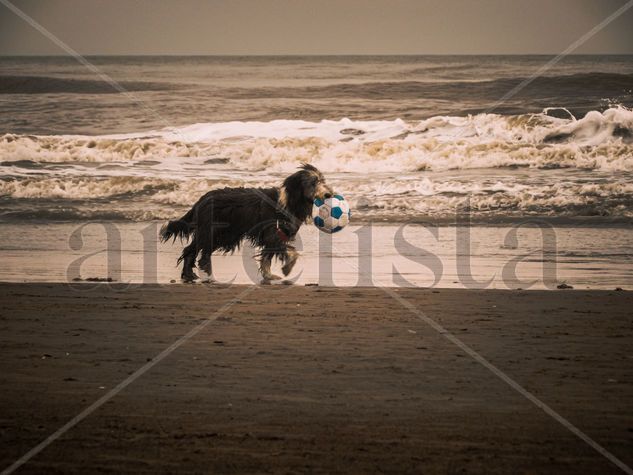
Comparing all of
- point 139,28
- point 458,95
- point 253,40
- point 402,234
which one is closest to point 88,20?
point 139,28

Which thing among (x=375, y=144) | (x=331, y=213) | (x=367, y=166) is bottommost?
(x=331, y=213)

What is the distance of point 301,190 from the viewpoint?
9.30 meters

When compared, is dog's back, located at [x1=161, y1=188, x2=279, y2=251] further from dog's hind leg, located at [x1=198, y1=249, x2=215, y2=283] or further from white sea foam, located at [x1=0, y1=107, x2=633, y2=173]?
white sea foam, located at [x1=0, y1=107, x2=633, y2=173]

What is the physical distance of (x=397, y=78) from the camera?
23688mm

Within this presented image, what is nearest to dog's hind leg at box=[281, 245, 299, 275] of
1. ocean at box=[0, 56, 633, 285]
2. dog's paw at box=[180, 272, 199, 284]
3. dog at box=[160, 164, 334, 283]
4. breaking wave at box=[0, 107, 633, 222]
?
dog at box=[160, 164, 334, 283]

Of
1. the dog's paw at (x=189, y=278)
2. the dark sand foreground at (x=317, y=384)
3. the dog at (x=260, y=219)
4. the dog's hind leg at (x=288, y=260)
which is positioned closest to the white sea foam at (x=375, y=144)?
the dog at (x=260, y=219)

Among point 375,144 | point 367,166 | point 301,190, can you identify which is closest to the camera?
point 301,190

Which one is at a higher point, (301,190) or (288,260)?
(301,190)

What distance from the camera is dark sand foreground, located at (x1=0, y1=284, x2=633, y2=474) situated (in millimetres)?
4023

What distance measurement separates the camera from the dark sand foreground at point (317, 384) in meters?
4.02

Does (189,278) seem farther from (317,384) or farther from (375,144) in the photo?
(375,144)

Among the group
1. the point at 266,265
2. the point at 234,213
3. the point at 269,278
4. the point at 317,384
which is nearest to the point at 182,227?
the point at 234,213

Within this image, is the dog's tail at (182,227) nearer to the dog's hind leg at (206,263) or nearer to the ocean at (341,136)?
the dog's hind leg at (206,263)

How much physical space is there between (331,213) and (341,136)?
386 inches
